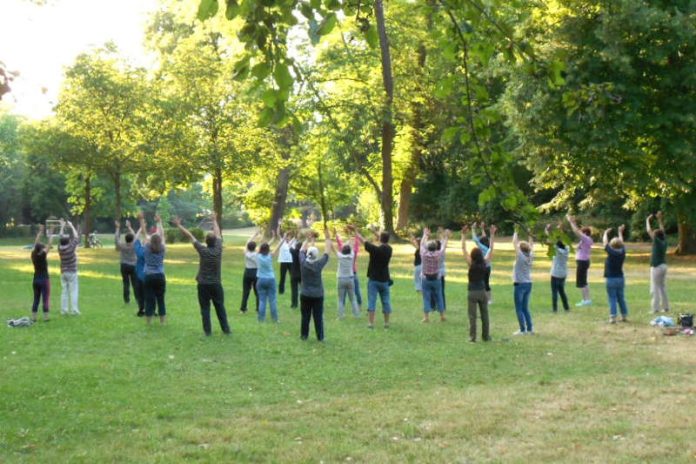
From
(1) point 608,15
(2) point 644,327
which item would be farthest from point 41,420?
(1) point 608,15

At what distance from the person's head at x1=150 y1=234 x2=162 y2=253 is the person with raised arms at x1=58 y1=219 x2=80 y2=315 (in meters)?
2.27

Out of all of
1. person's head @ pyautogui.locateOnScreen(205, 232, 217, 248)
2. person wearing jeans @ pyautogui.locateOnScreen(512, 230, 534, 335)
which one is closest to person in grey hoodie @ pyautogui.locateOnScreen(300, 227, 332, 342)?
person's head @ pyautogui.locateOnScreen(205, 232, 217, 248)

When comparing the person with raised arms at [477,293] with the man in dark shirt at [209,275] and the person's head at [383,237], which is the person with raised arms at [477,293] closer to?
the person's head at [383,237]

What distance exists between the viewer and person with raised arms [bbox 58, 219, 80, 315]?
1600cm

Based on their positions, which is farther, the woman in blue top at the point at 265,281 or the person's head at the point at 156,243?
the woman in blue top at the point at 265,281

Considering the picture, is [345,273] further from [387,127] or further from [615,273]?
[387,127]

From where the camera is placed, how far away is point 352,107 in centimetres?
3803

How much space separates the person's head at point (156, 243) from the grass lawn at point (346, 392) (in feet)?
4.98

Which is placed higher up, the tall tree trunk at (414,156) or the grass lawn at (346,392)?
the tall tree trunk at (414,156)

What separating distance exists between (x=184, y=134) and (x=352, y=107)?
27.6ft

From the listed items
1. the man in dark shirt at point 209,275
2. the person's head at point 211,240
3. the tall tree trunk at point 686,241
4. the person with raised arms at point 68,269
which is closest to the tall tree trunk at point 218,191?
the person with raised arms at point 68,269

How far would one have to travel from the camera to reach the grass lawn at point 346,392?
282 inches

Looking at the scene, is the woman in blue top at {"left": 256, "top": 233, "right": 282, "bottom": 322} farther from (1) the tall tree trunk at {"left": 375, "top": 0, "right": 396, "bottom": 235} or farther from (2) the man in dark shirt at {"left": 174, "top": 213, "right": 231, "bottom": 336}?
(1) the tall tree trunk at {"left": 375, "top": 0, "right": 396, "bottom": 235}

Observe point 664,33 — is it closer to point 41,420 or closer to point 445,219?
point 41,420
